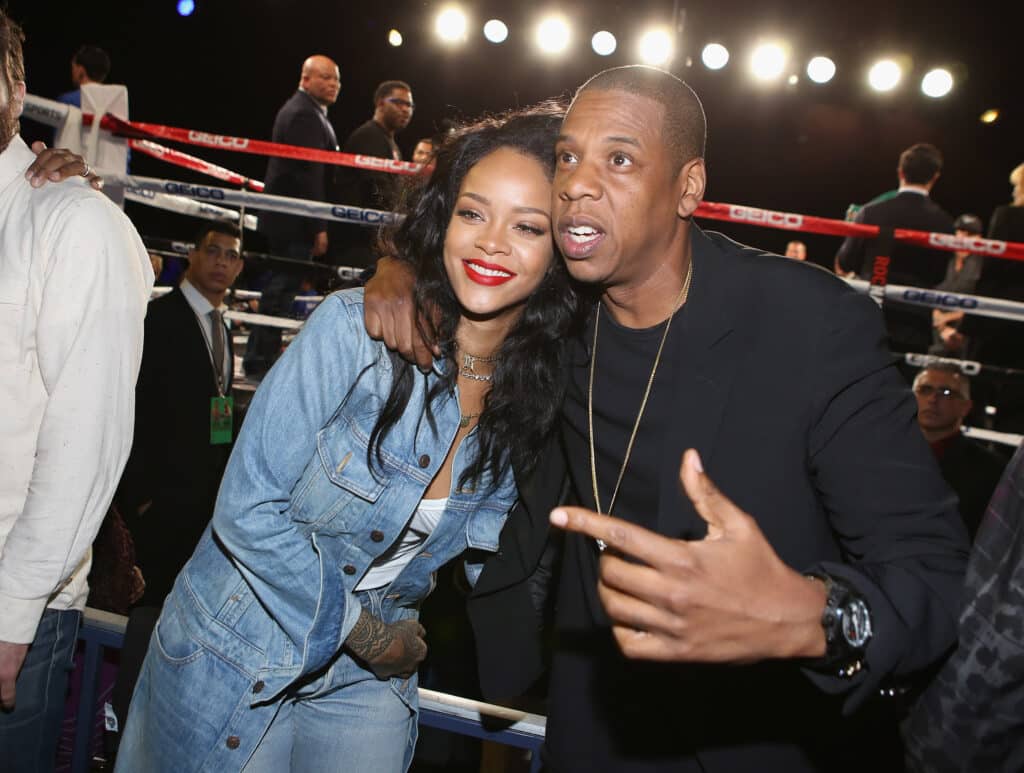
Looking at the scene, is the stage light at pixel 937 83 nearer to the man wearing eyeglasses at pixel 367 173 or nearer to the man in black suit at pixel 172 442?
the man wearing eyeglasses at pixel 367 173

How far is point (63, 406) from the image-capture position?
5.60 feet

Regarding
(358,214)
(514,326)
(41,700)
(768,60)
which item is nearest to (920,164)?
(358,214)

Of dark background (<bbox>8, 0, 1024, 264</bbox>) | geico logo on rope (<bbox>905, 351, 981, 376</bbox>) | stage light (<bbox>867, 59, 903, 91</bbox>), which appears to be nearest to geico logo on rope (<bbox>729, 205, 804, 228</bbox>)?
geico logo on rope (<bbox>905, 351, 981, 376</bbox>)

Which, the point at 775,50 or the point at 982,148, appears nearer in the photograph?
the point at 775,50

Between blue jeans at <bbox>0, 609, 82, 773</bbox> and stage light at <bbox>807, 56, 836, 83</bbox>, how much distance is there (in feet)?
33.8

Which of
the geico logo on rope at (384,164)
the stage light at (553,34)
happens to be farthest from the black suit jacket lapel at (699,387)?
the stage light at (553,34)

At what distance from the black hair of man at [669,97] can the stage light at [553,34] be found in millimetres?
9203

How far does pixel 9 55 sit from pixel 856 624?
2299 millimetres

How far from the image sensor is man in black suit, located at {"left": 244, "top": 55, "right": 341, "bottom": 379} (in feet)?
17.6

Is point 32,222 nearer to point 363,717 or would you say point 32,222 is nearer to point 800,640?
point 363,717

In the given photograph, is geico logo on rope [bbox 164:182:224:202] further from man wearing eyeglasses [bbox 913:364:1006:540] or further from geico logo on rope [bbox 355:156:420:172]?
man wearing eyeglasses [bbox 913:364:1006:540]

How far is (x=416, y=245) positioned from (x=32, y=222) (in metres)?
1.01

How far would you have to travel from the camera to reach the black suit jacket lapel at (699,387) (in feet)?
5.31

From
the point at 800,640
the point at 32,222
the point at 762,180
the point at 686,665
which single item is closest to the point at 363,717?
the point at 686,665
